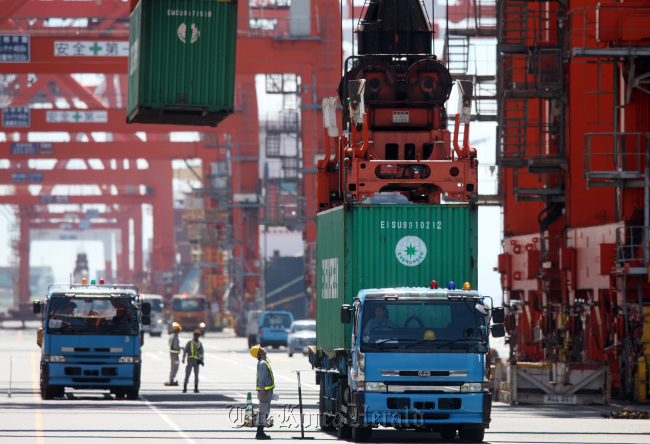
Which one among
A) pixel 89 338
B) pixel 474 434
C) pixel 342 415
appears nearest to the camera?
pixel 474 434

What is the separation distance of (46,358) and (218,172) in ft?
194

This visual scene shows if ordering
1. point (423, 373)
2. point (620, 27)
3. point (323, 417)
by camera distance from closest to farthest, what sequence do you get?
point (423, 373) < point (323, 417) < point (620, 27)

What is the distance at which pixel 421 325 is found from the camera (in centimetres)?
1694

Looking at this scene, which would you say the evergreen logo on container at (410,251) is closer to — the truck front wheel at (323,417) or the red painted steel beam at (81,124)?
the truck front wheel at (323,417)

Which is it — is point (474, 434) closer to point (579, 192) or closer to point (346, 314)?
point (346, 314)

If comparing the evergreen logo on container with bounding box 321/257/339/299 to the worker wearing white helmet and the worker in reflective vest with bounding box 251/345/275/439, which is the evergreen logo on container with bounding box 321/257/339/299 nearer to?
the worker in reflective vest with bounding box 251/345/275/439

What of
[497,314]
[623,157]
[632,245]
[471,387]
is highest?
[623,157]

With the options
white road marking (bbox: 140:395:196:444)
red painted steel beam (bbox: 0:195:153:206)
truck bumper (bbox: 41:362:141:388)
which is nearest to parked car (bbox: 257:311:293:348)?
white road marking (bbox: 140:395:196:444)

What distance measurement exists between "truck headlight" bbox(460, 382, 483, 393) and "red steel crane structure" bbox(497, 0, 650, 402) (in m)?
9.63

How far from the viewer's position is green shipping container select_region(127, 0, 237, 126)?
27.2 m

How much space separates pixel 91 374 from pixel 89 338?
76 cm

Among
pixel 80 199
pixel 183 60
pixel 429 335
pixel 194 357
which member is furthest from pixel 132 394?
pixel 80 199

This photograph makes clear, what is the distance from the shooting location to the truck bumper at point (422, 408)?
657 inches

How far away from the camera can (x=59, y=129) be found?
6675cm
